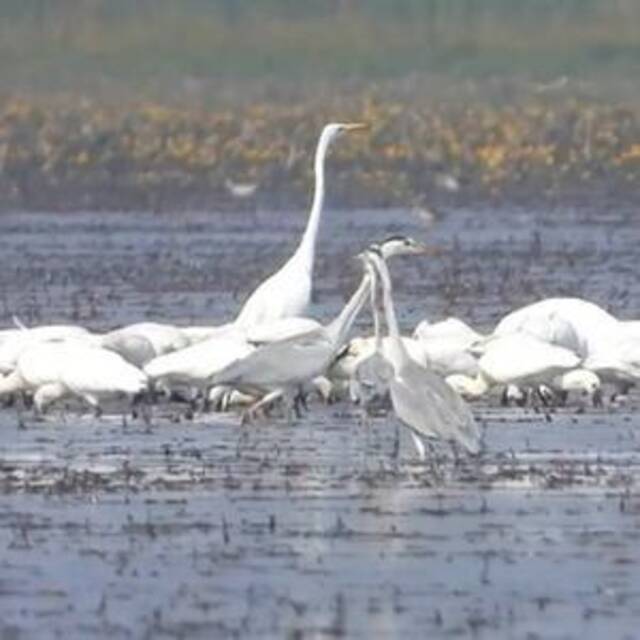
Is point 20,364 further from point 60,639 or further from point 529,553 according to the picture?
point 60,639

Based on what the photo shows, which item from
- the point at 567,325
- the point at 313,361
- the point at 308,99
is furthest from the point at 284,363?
the point at 308,99

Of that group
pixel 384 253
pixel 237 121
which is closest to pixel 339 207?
pixel 237 121

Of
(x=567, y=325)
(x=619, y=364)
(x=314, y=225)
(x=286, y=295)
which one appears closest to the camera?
(x=619, y=364)

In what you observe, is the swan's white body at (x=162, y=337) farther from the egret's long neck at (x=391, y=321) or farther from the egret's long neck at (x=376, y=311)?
the egret's long neck at (x=391, y=321)

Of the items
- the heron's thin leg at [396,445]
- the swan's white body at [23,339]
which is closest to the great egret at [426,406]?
the heron's thin leg at [396,445]

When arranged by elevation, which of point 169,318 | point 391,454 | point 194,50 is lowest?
point 194,50

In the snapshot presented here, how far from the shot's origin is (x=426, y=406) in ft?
57.6

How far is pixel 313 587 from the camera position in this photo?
1417 centimetres

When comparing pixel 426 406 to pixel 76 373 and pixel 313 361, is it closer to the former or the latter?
pixel 313 361

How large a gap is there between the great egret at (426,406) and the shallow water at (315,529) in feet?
0.55

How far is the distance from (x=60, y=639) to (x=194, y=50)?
45.6 m

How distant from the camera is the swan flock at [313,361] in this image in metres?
19.7

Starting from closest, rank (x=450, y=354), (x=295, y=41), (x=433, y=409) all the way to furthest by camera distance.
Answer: (x=433, y=409)
(x=450, y=354)
(x=295, y=41)

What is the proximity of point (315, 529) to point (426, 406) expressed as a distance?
2024 millimetres
